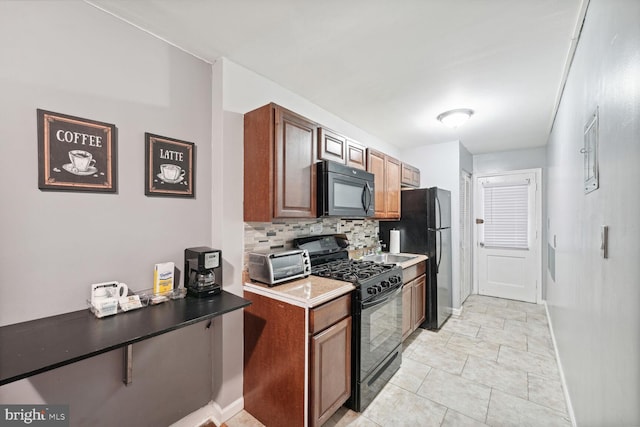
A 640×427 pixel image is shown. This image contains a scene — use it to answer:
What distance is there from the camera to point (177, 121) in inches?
72.0

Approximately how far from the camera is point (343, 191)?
2.39m

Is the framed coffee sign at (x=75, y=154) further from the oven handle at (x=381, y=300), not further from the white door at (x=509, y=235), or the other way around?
the white door at (x=509, y=235)

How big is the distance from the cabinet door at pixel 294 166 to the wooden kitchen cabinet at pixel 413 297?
1.46 meters

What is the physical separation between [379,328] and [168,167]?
2007 mm

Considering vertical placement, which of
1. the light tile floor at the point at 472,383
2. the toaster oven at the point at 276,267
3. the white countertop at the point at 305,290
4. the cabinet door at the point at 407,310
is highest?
the toaster oven at the point at 276,267

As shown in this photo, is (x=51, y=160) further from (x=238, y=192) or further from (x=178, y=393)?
(x=178, y=393)

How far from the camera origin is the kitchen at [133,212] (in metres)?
1.24

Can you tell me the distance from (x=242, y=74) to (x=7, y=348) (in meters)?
2.00

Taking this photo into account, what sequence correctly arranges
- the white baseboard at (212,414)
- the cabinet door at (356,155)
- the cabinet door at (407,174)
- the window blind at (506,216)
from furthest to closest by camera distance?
the window blind at (506,216) < the cabinet door at (407,174) < the cabinet door at (356,155) < the white baseboard at (212,414)

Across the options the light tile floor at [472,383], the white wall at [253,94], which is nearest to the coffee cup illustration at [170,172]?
the white wall at [253,94]

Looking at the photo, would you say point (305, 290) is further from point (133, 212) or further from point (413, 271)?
point (413, 271)

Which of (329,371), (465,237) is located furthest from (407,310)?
(465,237)

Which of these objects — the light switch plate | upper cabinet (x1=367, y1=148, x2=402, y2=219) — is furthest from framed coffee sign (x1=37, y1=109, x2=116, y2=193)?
the light switch plate

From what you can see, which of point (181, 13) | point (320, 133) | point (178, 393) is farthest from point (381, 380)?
point (181, 13)
